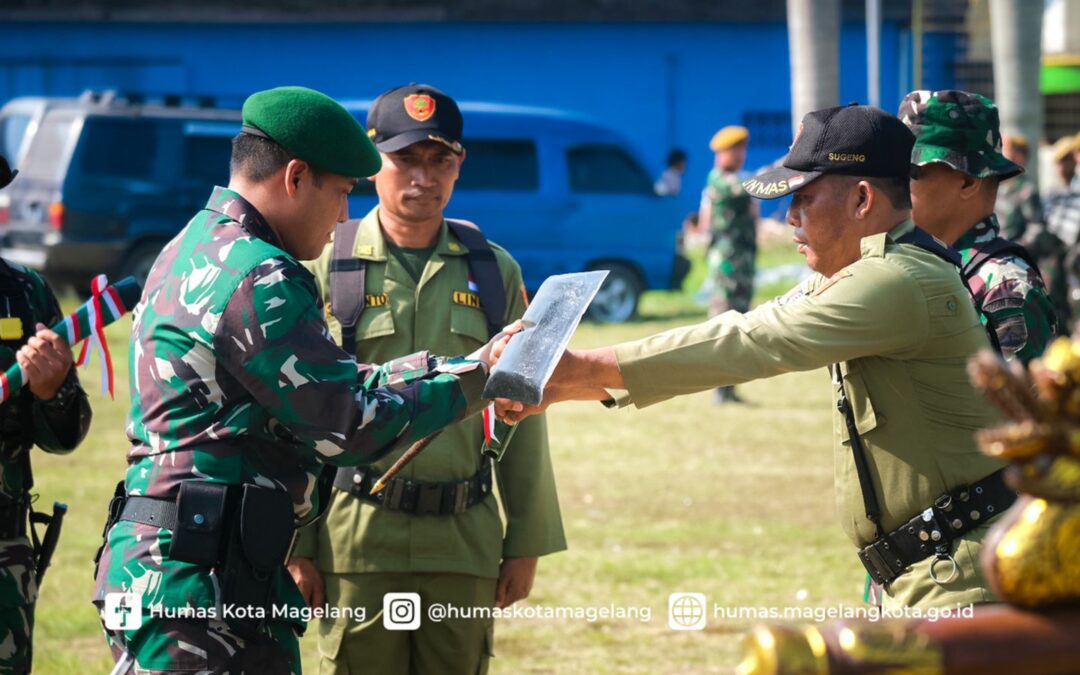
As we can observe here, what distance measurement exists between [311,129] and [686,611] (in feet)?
14.2

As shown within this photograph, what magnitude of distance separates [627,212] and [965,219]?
1477 cm

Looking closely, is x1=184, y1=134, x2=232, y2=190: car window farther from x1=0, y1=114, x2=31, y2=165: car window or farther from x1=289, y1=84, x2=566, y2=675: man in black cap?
x1=289, y1=84, x2=566, y2=675: man in black cap

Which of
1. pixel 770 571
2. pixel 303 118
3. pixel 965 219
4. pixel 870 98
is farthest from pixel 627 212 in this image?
pixel 303 118

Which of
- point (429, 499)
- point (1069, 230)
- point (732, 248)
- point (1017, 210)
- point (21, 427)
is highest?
point (21, 427)

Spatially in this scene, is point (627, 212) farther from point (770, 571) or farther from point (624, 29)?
point (770, 571)

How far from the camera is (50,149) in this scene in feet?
58.4

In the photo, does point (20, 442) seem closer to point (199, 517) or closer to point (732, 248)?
point (199, 517)

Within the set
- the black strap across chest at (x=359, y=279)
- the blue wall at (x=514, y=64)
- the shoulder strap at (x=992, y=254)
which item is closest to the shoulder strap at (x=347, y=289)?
the black strap across chest at (x=359, y=279)

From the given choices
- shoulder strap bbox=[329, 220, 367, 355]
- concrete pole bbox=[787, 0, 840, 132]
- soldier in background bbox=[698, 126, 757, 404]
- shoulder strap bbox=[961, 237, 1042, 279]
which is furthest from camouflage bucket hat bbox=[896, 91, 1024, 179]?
A: concrete pole bbox=[787, 0, 840, 132]

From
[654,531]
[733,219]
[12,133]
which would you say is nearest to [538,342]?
[654,531]

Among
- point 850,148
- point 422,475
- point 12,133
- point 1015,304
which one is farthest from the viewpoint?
point 12,133

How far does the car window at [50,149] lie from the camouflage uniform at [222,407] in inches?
594

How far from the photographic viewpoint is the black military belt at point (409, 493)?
4.45 m

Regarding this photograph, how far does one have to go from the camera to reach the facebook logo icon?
3.30m
